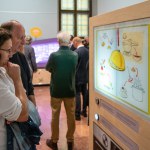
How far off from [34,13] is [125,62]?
8.15m

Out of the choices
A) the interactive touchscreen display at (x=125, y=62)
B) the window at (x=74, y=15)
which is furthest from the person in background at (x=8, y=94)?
the window at (x=74, y=15)

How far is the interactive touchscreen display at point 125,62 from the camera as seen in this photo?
4.58ft

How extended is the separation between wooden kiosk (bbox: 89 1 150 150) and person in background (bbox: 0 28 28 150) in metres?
0.57

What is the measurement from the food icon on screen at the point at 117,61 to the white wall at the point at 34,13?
781 centimetres

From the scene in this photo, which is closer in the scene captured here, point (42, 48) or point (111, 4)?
point (111, 4)

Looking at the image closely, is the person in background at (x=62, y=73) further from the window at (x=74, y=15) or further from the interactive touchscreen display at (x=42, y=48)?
the window at (x=74, y=15)

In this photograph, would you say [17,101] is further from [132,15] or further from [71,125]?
[71,125]

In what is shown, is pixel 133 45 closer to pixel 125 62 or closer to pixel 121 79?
pixel 125 62

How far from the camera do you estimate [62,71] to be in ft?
12.0

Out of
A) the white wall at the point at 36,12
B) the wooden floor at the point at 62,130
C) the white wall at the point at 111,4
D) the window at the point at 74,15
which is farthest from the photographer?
the window at the point at 74,15

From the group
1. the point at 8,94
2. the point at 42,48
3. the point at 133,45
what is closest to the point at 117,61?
the point at 133,45

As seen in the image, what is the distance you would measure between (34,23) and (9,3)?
0.99 meters

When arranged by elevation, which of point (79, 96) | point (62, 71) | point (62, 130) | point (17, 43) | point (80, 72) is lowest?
point (62, 130)

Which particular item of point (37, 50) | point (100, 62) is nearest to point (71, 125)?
point (100, 62)
